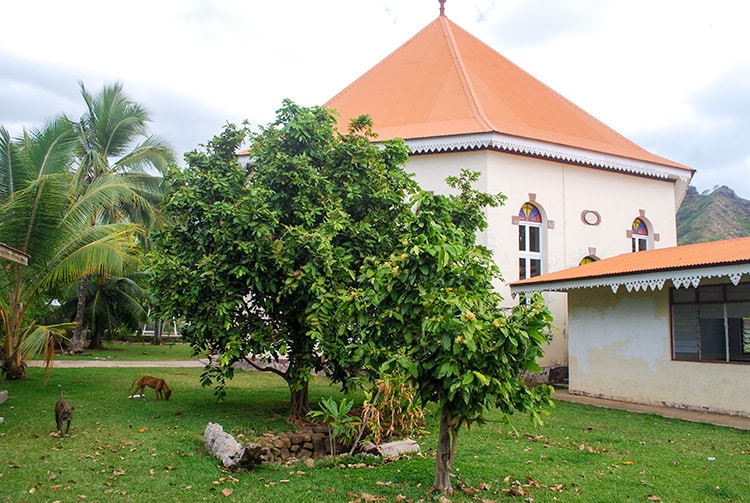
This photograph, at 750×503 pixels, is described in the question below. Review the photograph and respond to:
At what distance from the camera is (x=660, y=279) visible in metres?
11.0

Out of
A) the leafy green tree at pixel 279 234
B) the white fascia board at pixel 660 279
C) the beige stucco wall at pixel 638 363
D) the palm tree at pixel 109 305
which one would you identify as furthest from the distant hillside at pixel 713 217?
the leafy green tree at pixel 279 234

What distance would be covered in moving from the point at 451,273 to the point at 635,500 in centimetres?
282

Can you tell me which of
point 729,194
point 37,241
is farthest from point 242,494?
point 729,194

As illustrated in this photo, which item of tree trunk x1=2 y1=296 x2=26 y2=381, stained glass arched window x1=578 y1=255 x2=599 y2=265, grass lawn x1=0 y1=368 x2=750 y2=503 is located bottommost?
grass lawn x1=0 y1=368 x2=750 y2=503

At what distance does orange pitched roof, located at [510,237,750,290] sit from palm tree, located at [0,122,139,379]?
9465 millimetres

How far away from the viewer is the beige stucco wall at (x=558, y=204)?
674 inches

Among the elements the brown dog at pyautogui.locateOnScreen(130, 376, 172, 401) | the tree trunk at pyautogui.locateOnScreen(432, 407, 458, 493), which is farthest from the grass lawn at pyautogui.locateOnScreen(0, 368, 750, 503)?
the brown dog at pyautogui.locateOnScreen(130, 376, 172, 401)

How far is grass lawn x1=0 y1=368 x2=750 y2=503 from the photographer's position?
591 cm

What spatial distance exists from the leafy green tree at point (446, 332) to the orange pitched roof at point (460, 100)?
11.6 metres

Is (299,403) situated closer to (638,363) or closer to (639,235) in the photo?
(638,363)

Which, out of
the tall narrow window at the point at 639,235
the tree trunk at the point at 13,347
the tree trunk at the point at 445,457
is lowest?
the tree trunk at the point at 445,457

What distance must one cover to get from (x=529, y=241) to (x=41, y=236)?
41.4 ft

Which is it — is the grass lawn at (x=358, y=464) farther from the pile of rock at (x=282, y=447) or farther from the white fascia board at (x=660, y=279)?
the white fascia board at (x=660, y=279)

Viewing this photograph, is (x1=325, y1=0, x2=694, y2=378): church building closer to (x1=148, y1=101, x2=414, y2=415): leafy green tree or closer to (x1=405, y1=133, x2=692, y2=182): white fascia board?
(x1=405, y1=133, x2=692, y2=182): white fascia board
